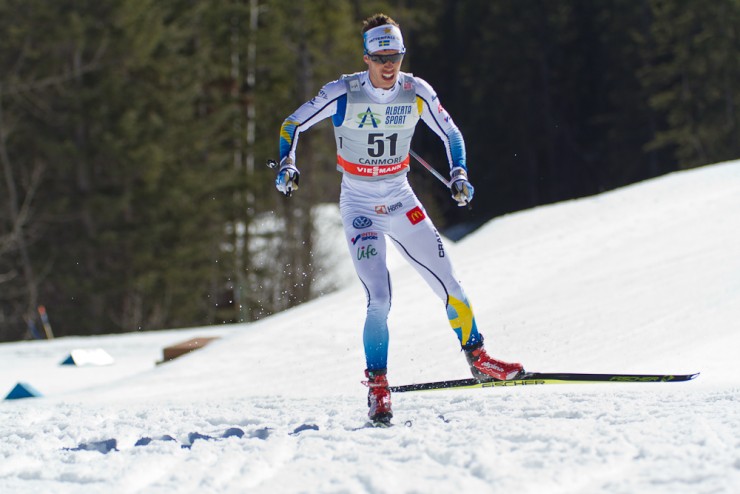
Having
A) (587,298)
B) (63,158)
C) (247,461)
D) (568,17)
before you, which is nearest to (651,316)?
(587,298)

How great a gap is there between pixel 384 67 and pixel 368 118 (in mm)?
331

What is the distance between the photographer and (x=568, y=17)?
3962 cm

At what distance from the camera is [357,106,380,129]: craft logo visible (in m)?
5.78

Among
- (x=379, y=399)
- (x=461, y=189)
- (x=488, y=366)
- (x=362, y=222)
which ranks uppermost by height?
(x=461, y=189)

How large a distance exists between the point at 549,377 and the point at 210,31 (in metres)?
22.5

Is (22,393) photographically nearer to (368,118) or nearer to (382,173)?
(382,173)

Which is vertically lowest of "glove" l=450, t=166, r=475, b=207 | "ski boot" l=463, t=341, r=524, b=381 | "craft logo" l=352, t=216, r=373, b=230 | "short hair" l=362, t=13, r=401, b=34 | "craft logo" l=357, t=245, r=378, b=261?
"ski boot" l=463, t=341, r=524, b=381

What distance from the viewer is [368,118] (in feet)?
19.0

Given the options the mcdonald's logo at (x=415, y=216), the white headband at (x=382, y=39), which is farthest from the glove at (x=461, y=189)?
the white headband at (x=382, y=39)

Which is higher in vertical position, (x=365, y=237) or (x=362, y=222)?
(x=362, y=222)

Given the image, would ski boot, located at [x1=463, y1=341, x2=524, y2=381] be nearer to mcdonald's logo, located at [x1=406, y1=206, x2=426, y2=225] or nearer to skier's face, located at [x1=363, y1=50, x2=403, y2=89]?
mcdonald's logo, located at [x1=406, y1=206, x2=426, y2=225]

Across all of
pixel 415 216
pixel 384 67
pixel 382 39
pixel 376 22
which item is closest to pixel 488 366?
pixel 415 216

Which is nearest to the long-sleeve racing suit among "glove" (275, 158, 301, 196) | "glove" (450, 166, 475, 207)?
"glove" (275, 158, 301, 196)

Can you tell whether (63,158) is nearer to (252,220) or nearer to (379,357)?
(252,220)
